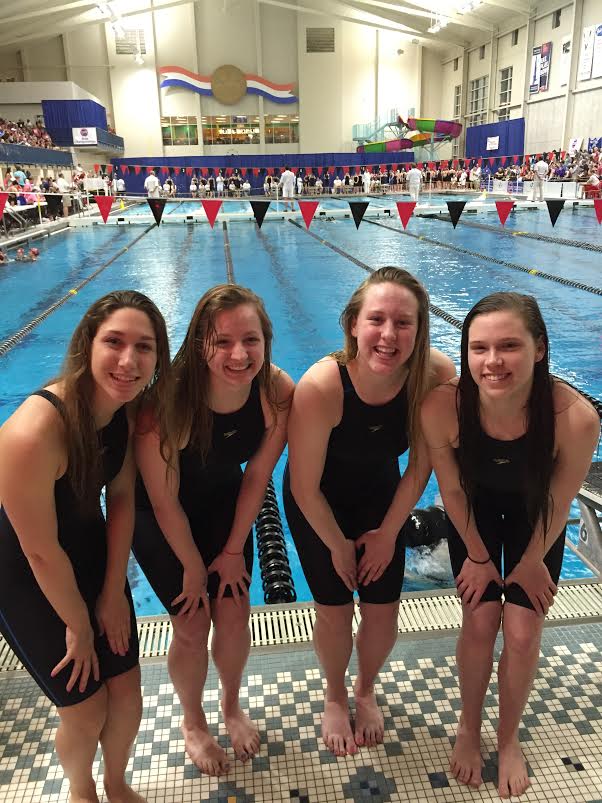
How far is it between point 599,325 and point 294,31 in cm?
2811

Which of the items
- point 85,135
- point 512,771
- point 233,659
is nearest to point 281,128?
point 85,135

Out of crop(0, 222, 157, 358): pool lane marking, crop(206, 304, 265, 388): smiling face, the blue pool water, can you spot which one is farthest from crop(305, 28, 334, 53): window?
crop(206, 304, 265, 388): smiling face

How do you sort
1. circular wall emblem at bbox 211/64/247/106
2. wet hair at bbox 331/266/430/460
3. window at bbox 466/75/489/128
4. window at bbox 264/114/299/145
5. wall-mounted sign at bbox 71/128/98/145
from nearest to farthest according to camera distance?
wet hair at bbox 331/266/430/460, wall-mounted sign at bbox 71/128/98/145, window at bbox 466/75/489/128, circular wall emblem at bbox 211/64/247/106, window at bbox 264/114/299/145

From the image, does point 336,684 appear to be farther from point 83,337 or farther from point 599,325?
point 599,325

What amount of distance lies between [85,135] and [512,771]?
27.3 metres

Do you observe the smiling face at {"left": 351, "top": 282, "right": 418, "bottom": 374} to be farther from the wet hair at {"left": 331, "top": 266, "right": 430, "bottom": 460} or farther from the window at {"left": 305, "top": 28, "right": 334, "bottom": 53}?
the window at {"left": 305, "top": 28, "right": 334, "bottom": 53}

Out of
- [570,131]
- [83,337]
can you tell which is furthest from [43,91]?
[83,337]

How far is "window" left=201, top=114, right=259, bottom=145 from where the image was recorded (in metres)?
29.7

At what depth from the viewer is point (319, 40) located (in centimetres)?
2850

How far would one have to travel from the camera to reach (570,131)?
831 inches

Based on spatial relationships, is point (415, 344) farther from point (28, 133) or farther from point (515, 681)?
point (28, 133)

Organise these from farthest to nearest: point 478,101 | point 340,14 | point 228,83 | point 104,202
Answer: point 228,83, point 478,101, point 340,14, point 104,202

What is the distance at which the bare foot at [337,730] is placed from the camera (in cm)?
158

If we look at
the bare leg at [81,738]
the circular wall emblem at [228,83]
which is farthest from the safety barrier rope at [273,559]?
the circular wall emblem at [228,83]
